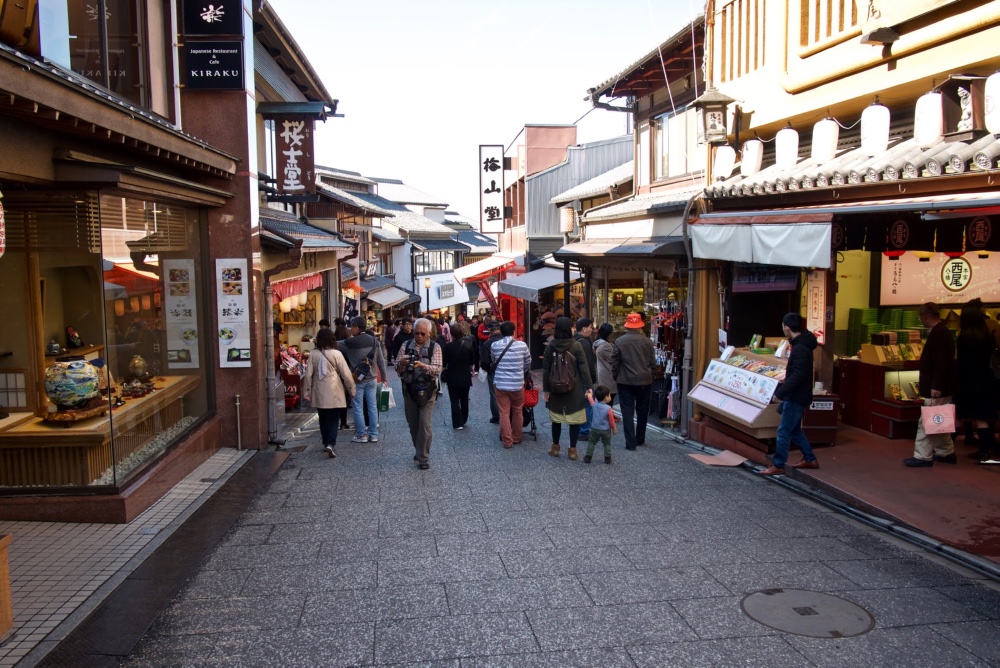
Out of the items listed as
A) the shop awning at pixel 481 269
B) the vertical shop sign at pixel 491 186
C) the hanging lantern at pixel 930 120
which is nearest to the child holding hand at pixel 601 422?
the hanging lantern at pixel 930 120

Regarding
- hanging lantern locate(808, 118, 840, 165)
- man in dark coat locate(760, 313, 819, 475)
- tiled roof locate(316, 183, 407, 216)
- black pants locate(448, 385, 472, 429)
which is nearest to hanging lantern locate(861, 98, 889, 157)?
hanging lantern locate(808, 118, 840, 165)

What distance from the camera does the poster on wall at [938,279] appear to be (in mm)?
11484

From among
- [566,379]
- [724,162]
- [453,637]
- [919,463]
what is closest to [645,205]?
[724,162]

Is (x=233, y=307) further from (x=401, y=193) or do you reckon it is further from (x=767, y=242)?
(x=401, y=193)

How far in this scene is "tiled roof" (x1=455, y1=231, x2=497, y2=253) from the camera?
6048 centimetres

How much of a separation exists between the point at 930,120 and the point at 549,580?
5872 mm

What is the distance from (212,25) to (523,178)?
26.5 meters

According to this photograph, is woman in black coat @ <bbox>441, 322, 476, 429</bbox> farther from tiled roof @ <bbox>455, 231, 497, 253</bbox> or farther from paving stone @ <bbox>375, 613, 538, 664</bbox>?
tiled roof @ <bbox>455, 231, 497, 253</bbox>

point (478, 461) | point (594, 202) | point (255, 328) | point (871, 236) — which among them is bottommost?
point (478, 461)

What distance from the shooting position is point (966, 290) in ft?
38.3

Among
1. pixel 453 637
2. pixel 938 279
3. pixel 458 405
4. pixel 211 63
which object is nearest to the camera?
pixel 453 637

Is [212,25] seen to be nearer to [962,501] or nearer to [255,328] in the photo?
[255,328]

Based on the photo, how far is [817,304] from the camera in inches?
402

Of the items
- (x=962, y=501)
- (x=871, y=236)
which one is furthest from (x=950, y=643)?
(x=871, y=236)
